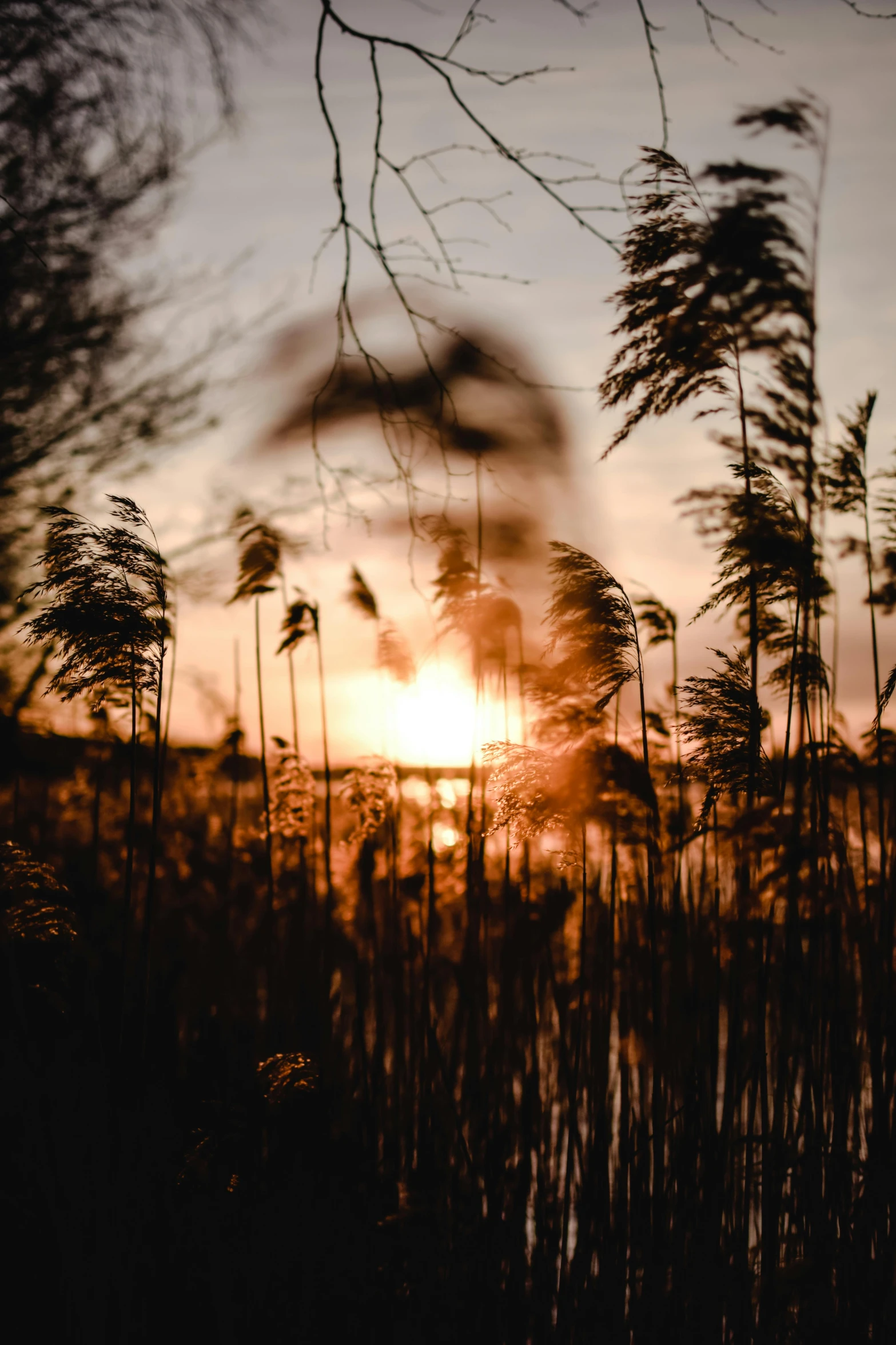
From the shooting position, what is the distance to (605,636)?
7.41ft

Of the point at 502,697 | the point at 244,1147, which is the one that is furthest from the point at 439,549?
the point at 244,1147

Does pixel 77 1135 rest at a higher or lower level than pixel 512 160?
lower

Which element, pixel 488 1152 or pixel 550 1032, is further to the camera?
pixel 550 1032

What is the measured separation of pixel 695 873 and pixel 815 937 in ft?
7.27

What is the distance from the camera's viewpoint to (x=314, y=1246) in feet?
8.43

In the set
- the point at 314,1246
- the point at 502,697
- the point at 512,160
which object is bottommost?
the point at 314,1246

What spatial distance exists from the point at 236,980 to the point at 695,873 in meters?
2.68

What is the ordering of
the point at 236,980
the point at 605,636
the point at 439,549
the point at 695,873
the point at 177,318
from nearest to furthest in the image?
the point at 605,636
the point at 439,549
the point at 695,873
the point at 236,980
the point at 177,318

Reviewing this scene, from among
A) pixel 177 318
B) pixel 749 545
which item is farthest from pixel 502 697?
pixel 177 318

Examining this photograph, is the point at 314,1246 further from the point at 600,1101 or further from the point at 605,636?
the point at 605,636

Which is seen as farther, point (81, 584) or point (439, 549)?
point (439, 549)

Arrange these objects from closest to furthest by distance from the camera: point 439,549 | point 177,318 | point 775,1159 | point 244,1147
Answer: point 775,1159
point 244,1147
point 439,549
point 177,318

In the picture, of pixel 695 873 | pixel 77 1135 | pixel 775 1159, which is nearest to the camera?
pixel 775 1159

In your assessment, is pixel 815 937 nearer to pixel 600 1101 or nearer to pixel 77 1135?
pixel 600 1101
